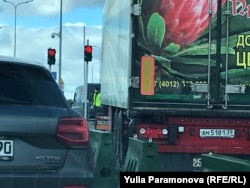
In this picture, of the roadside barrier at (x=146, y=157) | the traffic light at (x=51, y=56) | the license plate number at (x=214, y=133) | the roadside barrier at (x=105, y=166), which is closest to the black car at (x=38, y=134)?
the roadside barrier at (x=146, y=157)

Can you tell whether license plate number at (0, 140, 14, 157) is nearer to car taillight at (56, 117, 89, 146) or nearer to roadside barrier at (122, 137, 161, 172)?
car taillight at (56, 117, 89, 146)

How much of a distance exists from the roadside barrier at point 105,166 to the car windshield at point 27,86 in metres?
3.84

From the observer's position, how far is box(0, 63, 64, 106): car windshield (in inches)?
218

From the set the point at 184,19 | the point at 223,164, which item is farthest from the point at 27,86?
the point at 184,19

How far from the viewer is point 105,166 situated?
9.57 metres

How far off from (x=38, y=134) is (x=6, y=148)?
0.28 meters

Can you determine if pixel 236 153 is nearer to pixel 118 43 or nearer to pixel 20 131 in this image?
pixel 118 43

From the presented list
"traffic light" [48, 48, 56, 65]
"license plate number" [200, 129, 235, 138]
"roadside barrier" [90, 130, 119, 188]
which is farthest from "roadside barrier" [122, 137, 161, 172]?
"traffic light" [48, 48, 56, 65]

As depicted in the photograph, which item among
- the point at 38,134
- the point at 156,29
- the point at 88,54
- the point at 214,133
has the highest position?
the point at 88,54

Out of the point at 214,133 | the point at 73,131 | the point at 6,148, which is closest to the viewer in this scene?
the point at 6,148

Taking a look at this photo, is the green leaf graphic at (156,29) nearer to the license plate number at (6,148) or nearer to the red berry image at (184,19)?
the red berry image at (184,19)

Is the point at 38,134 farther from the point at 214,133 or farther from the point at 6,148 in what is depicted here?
the point at 214,133

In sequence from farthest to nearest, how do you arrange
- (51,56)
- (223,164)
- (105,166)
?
(51,56)
(105,166)
(223,164)

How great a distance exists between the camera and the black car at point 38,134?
17.5 ft
